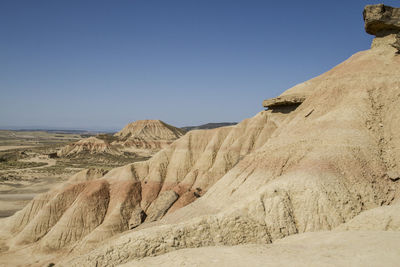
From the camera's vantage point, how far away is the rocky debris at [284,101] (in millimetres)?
27859

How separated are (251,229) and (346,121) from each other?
1019cm

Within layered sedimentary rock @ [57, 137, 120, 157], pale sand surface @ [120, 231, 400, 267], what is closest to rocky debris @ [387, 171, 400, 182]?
pale sand surface @ [120, 231, 400, 267]

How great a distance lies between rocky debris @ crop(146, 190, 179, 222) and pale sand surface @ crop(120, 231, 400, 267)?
1810 centimetres

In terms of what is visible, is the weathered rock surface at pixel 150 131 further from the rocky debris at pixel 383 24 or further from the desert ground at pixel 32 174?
the rocky debris at pixel 383 24

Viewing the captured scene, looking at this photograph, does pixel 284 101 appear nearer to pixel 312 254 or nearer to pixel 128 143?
pixel 312 254

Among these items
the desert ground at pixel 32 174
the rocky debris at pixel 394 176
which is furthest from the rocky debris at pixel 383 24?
the desert ground at pixel 32 174

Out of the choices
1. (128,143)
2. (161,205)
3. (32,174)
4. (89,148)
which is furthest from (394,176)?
(128,143)

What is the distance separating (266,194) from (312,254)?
5.79m

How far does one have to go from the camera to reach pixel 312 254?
9.13 metres

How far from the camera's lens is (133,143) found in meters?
113

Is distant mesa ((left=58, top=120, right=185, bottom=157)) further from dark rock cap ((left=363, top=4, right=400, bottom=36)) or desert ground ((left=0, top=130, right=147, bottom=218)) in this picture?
dark rock cap ((left=363, top=4, right=400, bottom=36))

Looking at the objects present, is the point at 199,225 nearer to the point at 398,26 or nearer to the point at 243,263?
the point at 243,263

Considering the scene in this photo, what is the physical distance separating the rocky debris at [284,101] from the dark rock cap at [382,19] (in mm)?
8407

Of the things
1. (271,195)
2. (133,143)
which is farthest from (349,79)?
(133,143)
